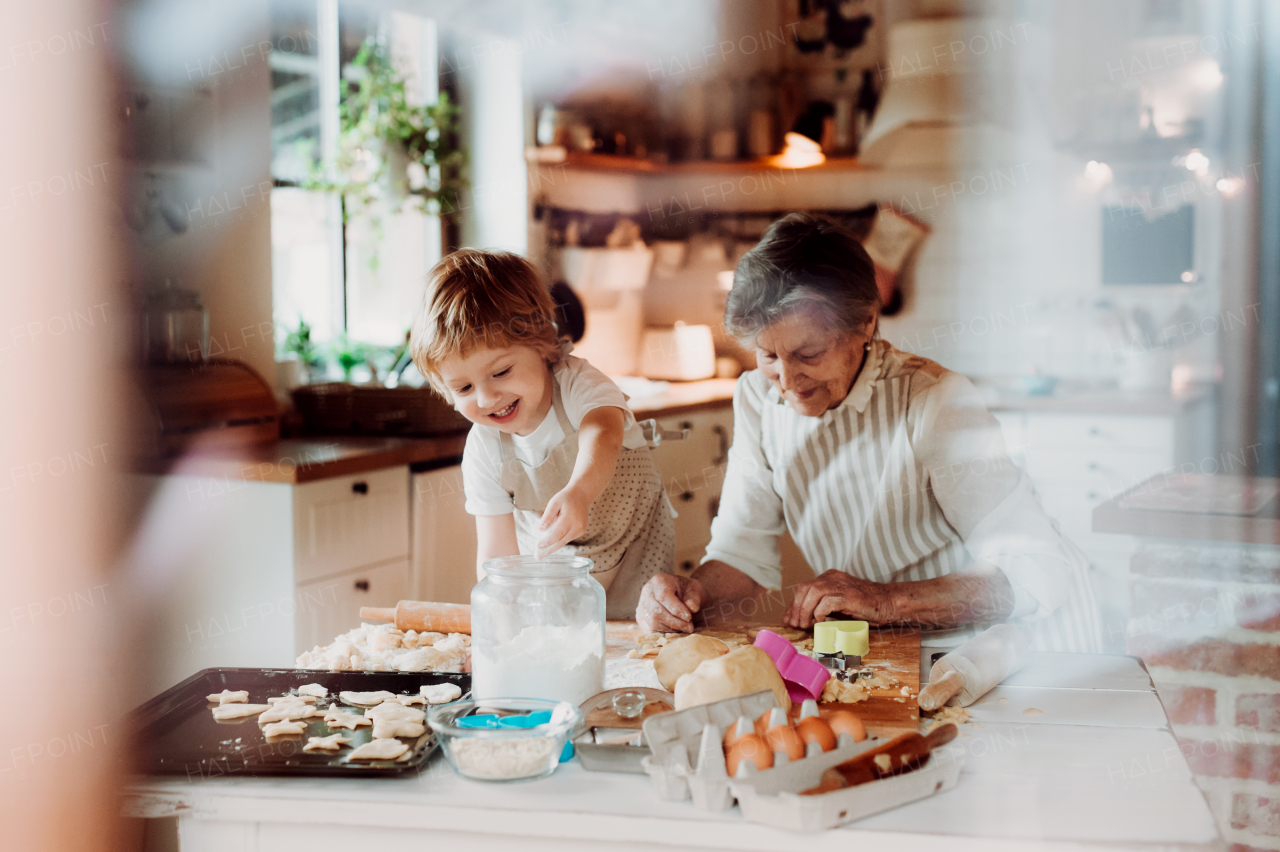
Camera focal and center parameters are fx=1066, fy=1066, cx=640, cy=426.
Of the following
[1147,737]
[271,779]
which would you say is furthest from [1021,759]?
[271,779]

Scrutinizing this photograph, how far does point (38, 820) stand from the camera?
1.02 feet

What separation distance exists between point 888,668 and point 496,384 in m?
0.41

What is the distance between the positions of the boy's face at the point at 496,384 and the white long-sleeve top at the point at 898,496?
297 millimetres

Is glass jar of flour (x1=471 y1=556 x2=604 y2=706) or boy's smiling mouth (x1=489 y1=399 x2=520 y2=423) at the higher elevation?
boy's smiling mouth (x1=489 y1=399 x2=520 y2=423)

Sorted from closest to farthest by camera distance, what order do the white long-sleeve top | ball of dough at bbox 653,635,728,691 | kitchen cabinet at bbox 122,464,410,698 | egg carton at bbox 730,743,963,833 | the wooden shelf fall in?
egg carton at bbox 730,743,963,833 < ball of dough at bbox 653,635,728,691 < the white long-sleeve top < kitchen cabinet at bbox 122,464,410,698 < the wooden shelf

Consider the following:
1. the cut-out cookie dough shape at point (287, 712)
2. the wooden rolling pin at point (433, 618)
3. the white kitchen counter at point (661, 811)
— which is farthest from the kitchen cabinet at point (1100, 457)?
the cut-out cookie dough shape at point (287, 712)

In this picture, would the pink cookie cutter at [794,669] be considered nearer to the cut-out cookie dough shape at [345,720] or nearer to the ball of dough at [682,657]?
the ball of dough at [682,657]

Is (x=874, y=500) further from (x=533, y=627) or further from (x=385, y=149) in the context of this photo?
(x=385, y=149)

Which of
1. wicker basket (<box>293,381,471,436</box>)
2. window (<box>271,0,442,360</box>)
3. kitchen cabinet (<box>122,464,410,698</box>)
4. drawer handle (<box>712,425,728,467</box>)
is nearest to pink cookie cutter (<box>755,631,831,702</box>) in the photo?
kitchen cabinet (<box>122,464,410,698</box>)

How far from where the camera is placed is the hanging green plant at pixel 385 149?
2.39m

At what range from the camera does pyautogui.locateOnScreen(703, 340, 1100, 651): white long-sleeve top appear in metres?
1.03

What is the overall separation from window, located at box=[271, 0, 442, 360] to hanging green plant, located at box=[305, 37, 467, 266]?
0.06 ft

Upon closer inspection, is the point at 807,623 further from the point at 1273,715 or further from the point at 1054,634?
the point at 1273,715

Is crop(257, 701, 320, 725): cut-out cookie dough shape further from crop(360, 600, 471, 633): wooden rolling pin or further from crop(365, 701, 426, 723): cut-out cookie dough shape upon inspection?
crop(360, 600, 471, 633): wooden rolling pin
